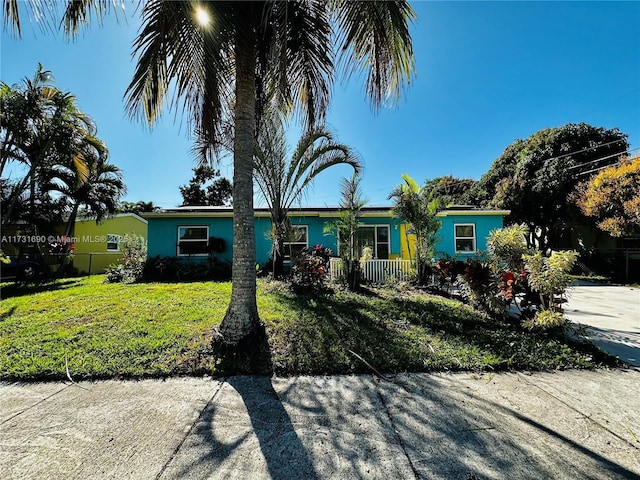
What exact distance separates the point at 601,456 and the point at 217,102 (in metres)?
5.39

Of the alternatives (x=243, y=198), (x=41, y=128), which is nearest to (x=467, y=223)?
(x=243, y=198)

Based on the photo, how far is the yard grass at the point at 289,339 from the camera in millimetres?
3645

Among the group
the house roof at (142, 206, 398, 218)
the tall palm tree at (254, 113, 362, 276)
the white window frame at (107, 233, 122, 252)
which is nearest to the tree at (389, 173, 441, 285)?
the tall palm tree at (254, 113, 362, 276)

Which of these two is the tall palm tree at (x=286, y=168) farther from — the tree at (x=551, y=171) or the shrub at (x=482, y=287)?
the tree at (x=551, y=171)

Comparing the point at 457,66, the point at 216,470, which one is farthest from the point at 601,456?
the point at 457,66

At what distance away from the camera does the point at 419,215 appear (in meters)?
8.99

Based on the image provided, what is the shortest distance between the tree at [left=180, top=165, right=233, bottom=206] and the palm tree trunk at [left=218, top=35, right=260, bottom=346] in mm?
33073

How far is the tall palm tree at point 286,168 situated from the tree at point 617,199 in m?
11.5

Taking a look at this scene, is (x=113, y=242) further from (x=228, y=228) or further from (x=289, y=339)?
(x=289, y=339)

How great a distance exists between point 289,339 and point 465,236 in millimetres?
11367

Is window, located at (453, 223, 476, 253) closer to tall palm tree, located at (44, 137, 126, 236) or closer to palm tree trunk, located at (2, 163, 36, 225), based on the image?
tall palm tree, located at (44, 137, 126, 236)

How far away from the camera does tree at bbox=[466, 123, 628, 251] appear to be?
49.8 ft

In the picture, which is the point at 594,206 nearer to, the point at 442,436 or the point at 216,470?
the point at 442,436

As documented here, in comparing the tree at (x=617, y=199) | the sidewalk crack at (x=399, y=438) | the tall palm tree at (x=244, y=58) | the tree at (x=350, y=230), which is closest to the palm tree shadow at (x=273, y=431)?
the sidewalk crack at (x=399, y=438)
